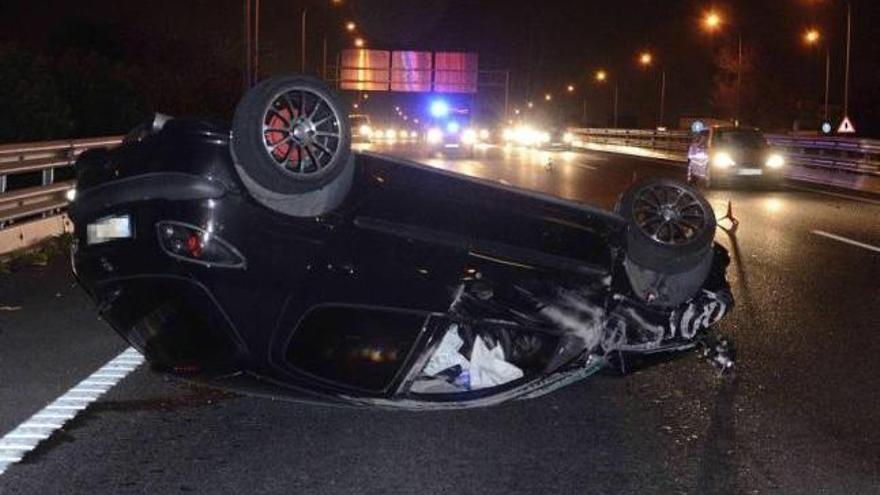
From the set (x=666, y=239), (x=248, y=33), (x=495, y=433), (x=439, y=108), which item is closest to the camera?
(x=495, y=433)

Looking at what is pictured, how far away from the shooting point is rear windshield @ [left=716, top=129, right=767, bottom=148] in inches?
1038

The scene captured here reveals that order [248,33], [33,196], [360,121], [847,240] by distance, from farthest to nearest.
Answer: [360,121]
[248,33]
[847,240]
[33,196]

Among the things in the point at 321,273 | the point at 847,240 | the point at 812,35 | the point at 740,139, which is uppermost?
the point at 812,35

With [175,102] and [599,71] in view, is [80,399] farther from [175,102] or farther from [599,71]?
[599,71]

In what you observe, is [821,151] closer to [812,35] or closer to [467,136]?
[812,35]

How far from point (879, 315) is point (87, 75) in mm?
17351

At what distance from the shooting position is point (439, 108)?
63406 millimetres

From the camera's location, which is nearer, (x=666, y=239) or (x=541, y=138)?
(x=666, y=239)

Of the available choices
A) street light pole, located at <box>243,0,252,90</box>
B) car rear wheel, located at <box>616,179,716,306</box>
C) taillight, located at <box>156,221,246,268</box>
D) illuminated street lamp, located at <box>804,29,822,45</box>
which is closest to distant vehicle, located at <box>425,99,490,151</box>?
illuminated street lamp, located at <box>804,29,822,45</box>

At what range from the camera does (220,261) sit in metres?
4.66

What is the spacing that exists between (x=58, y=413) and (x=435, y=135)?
166ft

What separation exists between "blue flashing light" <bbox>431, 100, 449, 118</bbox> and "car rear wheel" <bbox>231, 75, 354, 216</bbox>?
52.7m

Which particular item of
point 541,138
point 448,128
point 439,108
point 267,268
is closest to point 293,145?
point 267,268

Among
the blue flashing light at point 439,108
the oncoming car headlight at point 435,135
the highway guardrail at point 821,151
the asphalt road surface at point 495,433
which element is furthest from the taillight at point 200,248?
the blue flashing light at point 439,108
